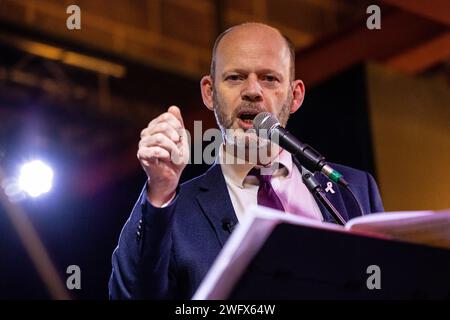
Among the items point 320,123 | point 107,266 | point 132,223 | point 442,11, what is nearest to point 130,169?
point 107,266

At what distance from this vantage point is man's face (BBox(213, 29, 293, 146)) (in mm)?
1993

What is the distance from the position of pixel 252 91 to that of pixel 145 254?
0.60 meters

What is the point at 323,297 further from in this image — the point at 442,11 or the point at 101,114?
the point at 101,114

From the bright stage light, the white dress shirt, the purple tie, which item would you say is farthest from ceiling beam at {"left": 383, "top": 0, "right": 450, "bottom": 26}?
the bright stage light

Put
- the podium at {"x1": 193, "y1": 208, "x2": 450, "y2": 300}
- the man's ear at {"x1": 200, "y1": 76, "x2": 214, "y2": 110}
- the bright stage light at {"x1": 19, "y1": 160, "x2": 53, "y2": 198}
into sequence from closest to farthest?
1. the podium at {"x1": 193, "y1": 208, "x2": 450, "y2": 300}
2. the man's ear at {"x1": 200, "y1": 76, "x2": 214, "y2": 110}
3. the bright stage light at {"x1": 19, "y1": 160, "x2": 53, "y2": 198}

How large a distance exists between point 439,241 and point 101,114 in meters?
3.62

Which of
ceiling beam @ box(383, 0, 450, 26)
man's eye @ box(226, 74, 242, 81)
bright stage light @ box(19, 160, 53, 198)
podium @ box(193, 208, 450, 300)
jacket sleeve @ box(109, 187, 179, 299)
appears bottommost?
podium @ box(193, 208, 450, 300)

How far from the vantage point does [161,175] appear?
4.95 ft

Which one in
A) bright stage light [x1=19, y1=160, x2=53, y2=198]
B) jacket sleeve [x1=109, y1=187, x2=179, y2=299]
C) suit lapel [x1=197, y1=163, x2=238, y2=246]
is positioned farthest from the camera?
bright stage light [x1=19, y1=160, x2=53, y2=198]

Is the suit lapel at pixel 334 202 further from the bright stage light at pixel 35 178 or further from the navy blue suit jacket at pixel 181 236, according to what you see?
the bright stage light at pixel 35 178

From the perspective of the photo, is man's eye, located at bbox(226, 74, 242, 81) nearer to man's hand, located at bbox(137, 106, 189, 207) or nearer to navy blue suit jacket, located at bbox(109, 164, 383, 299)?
navy blue suit jacket, located at bbox(109, 164, 383, 299)

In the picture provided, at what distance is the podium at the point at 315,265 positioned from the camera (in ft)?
3.79

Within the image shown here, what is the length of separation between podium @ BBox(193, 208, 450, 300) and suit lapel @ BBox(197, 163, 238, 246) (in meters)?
0.64

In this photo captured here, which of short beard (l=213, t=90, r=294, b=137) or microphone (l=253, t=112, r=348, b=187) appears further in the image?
→ short beard (l=213, t=90, r=294, b=137)
